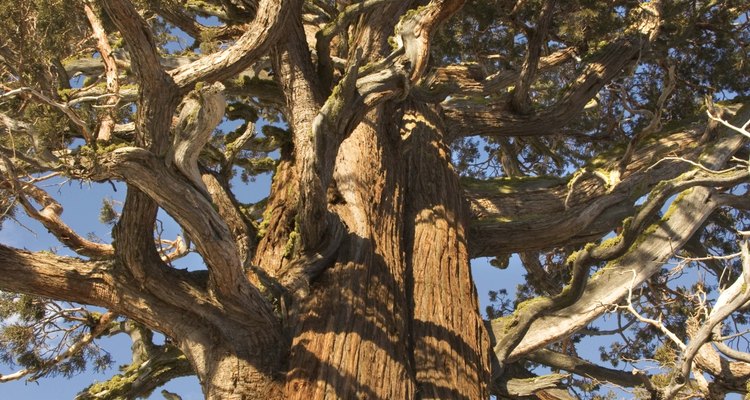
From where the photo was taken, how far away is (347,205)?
549cm

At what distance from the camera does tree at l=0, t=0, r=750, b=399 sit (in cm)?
426

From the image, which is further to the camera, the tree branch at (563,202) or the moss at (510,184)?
the moss at (510,184)

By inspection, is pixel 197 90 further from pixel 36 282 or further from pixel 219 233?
pixel 36 282

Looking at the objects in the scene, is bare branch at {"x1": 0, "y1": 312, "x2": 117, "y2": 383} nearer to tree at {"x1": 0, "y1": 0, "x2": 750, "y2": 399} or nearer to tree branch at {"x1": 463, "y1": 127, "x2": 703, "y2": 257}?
tree at {"x1": 0, "y1": 0, "x2": 750, "y2": 399}

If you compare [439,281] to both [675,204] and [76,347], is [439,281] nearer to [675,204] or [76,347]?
[675,204]

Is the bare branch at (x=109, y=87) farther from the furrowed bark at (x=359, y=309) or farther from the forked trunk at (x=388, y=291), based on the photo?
the furrowed bark at (x=359, y=309)

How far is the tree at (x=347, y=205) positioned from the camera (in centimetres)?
426

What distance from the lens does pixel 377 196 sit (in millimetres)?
5695

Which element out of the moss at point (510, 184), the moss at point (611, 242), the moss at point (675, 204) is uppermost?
the moss at point (510, 184)

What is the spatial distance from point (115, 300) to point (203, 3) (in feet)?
17.6

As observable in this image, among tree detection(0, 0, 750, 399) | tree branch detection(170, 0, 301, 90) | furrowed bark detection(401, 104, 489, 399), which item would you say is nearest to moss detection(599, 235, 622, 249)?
tree detection(0, 0, 750, 399)

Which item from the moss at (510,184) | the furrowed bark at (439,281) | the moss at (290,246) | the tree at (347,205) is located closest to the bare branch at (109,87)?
the tree at (347,205)

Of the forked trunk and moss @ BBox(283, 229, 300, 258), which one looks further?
moss @ BBox(283, 229, 300, 258)

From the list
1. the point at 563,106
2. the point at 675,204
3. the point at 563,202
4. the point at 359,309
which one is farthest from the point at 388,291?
the point at 563,106
